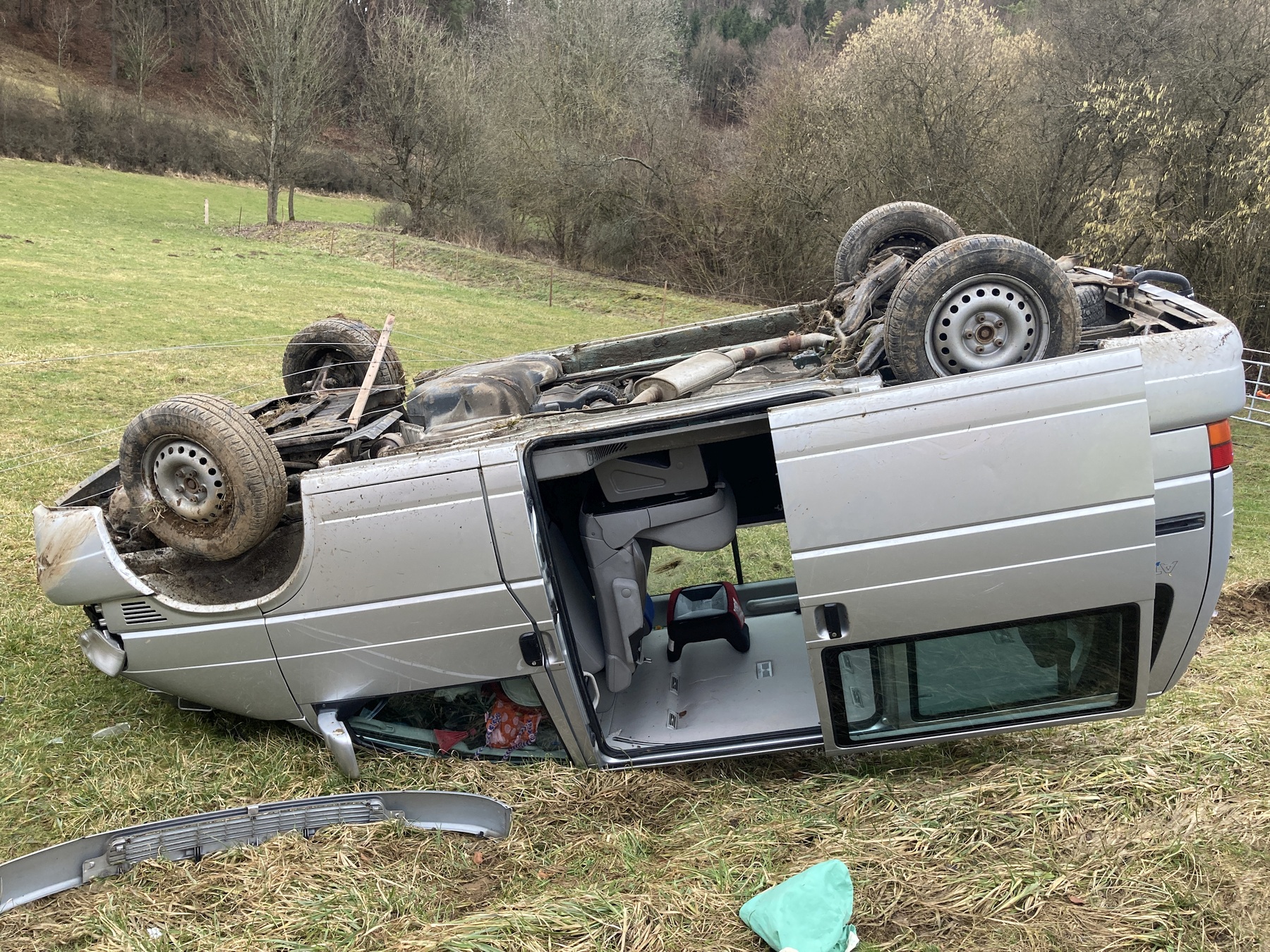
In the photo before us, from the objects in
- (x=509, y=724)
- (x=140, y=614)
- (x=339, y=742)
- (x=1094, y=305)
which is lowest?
(x=509, y=724)

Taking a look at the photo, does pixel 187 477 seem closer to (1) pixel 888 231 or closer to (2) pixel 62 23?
(1) pixel 888 231

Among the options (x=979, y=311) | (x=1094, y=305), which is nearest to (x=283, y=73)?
(x=1094, y=305)

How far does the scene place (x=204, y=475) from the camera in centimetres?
386

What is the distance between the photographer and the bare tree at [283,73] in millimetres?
28891

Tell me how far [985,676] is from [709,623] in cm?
162

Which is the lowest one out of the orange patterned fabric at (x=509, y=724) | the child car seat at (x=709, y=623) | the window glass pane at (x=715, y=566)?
the window glass pane at (x=715, y=566)

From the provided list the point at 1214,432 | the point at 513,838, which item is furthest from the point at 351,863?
the point at 1214,432

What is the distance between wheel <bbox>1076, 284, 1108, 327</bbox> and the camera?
4.65 meters

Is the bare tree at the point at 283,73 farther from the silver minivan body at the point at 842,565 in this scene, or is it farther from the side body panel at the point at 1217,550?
the side body panel at the point at 1217,550

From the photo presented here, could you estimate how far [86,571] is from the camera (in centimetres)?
402

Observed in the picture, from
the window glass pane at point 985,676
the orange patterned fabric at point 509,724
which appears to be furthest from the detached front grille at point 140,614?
the window glass pane at point 985,676

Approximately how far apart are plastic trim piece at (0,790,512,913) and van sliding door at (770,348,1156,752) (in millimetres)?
1567

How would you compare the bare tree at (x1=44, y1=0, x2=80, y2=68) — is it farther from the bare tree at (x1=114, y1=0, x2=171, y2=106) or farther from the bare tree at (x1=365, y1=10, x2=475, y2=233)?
the bare tree at (x1=365, y1=10, x2=475, y2=233)

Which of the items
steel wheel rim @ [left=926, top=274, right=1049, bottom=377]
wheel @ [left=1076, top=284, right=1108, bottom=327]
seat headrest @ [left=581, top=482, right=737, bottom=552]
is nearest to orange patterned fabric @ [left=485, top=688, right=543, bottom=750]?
seat headrest @ [left=581, top=482, right=737, bottom=552]
